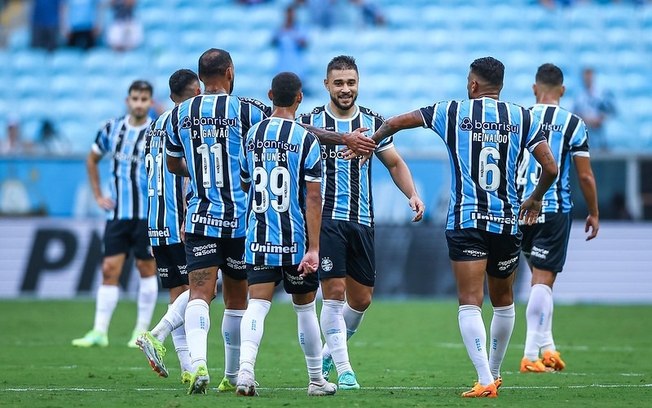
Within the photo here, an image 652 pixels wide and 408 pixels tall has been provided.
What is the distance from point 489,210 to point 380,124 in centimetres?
124

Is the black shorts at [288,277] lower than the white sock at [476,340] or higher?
higher

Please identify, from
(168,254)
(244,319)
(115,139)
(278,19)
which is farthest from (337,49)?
(244,319)

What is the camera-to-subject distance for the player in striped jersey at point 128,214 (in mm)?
12969

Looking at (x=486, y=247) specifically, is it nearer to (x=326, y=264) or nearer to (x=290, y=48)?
(x=326, y=264)

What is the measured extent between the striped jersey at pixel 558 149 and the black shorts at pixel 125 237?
4.21 metres

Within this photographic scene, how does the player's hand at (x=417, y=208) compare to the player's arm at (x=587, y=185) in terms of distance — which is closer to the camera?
the player's hand at (x=417, y=208)

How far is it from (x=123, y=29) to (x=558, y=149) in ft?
49.7

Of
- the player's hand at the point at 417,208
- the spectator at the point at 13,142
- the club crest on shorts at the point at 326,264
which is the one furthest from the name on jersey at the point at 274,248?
the spectator at the point at 13,142

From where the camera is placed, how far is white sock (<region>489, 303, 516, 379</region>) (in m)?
8.89

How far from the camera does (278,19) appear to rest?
24891mm

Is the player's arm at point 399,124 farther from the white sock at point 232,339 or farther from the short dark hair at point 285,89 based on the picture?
the white sock at point 232,339

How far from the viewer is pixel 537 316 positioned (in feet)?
35.7

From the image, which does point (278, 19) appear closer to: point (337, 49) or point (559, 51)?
point (337, 49)

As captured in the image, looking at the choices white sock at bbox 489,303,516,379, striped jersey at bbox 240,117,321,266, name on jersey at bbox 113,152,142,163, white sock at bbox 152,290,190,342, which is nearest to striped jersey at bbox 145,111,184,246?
white sock at bbox 152,290,190,342
